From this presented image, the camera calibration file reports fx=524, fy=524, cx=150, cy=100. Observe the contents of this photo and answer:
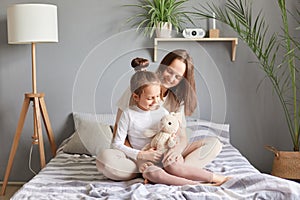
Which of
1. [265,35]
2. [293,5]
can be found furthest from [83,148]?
[293,5]

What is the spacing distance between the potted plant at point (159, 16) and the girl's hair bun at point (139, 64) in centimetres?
105

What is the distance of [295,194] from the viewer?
2.35 meters

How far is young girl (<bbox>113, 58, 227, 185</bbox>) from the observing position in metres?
2.59

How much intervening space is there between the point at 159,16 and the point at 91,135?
1.08 m

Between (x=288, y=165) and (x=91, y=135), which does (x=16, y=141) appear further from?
(x=288, y=165)

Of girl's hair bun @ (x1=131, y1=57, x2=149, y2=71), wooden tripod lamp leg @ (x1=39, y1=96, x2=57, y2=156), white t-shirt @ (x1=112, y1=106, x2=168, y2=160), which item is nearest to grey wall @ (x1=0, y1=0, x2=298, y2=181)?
wooden tripod lamp leg @ (x1=39, y1=96, x2=57, y2=156)

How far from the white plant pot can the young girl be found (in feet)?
3.88

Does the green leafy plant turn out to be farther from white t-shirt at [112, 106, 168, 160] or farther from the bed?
white t-shirt at [112, 106, 168, 160]

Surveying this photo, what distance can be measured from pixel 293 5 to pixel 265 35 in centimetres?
30

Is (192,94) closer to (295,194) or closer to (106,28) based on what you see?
(295,194)

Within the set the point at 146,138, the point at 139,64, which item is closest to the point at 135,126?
the point at 146,138

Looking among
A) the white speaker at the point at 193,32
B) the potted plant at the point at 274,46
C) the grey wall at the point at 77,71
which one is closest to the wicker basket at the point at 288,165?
the potted plant at the point at 274,46

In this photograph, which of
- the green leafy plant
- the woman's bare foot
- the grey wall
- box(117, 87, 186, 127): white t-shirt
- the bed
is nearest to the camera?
the bed

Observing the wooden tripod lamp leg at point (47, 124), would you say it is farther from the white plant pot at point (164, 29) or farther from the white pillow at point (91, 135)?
the white plant pot at point (164, 29)
